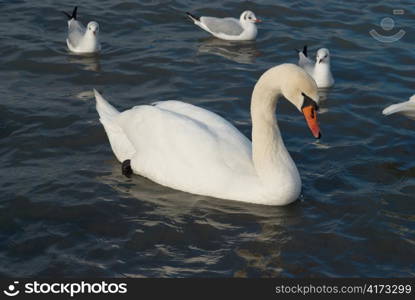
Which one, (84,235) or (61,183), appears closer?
(84,235)

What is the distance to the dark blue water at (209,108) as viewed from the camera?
8891mm

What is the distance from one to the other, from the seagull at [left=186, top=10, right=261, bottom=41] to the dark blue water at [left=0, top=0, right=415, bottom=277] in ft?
0.66

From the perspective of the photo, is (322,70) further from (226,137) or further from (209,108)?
(226,137)

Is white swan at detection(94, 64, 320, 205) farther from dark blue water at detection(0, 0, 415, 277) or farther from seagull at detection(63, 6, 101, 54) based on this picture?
seagull at detection(63, 6, 101, 54)

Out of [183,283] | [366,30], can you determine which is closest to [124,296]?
[183,283]

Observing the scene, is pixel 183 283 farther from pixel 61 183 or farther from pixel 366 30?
pixel 366 30

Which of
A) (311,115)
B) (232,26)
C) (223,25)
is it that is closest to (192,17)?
(223,25)

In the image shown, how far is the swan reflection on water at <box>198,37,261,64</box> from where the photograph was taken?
603 inches

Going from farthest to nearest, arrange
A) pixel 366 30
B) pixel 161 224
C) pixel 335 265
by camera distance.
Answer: pixel 366 30
pixel 161 224
pixel 335 265

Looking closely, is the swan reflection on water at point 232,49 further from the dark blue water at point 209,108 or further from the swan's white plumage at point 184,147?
the swan's white plumage at point 184,147

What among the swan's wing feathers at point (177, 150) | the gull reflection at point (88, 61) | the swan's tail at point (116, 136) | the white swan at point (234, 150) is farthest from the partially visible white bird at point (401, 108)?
the gull reflection at point (88, 61)

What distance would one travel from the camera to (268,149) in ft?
32.0

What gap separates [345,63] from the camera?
15.0m

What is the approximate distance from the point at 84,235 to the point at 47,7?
8.85 metres
